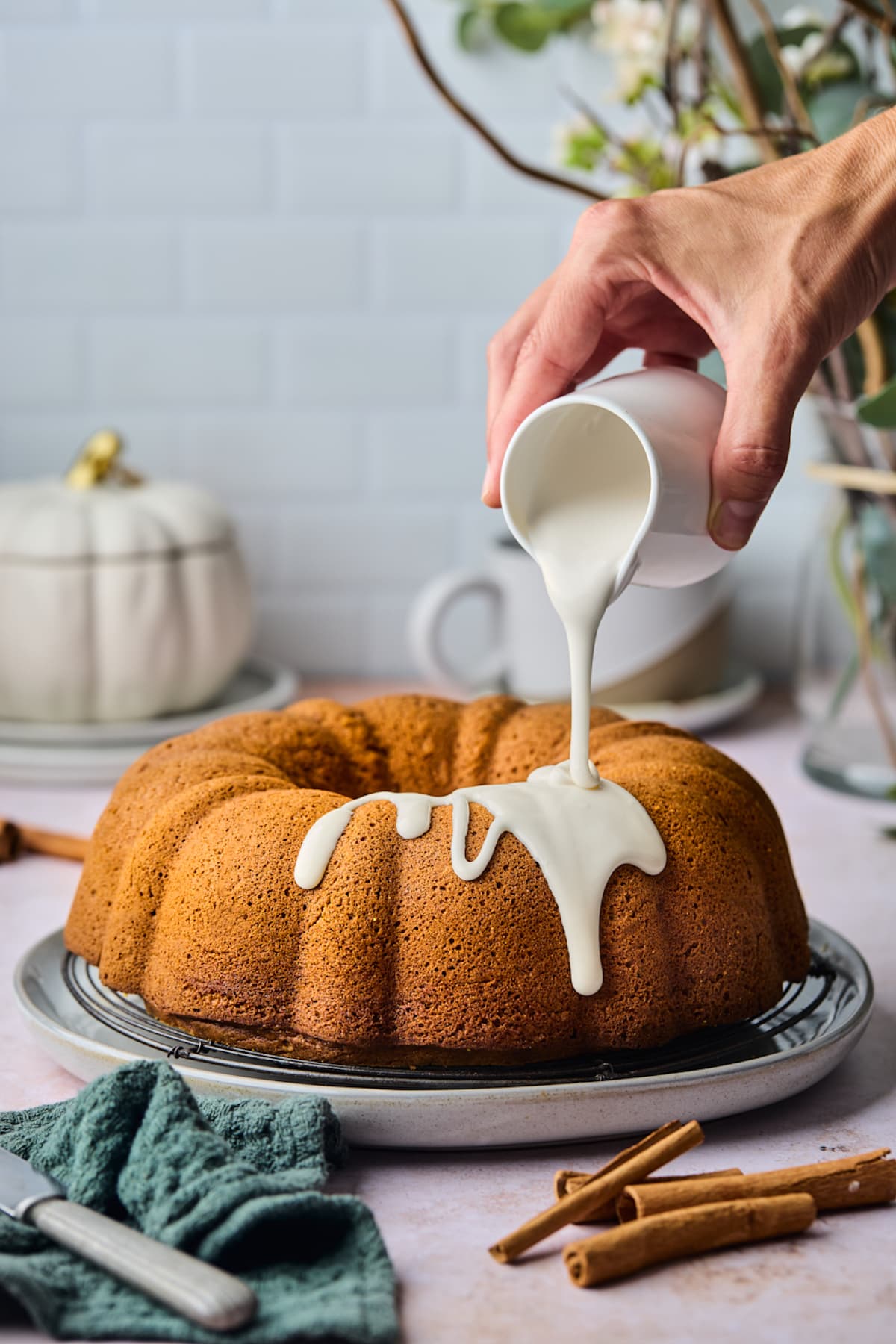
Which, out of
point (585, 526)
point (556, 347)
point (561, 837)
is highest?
point (556, 347)

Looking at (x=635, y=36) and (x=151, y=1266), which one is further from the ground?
(x=635, y=36)

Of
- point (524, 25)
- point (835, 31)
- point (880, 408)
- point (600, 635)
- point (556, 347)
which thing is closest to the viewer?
point (556, 347)

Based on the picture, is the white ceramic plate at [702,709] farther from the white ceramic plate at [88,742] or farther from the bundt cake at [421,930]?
the bundt cake at [421,930]

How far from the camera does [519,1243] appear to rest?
752 millimetres

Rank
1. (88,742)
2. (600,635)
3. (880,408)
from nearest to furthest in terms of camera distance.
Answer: (880,408), (88,742), (600,635)

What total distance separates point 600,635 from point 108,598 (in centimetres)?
61

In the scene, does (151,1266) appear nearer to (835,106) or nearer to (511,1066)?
(511,1066)

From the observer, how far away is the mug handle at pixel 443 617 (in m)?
2.00

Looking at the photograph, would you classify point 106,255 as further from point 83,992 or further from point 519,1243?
point 519,1243

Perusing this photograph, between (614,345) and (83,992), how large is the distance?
2.05 feet

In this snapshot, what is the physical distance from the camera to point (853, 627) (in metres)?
1.87

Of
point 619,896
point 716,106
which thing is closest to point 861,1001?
point 619,896

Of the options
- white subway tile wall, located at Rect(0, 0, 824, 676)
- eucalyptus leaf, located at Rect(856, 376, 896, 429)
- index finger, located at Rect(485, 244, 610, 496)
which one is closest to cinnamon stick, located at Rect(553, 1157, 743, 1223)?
index finger, located at Rect(485, 244, 610, 496)

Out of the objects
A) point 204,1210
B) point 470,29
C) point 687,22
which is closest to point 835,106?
point 687,22
